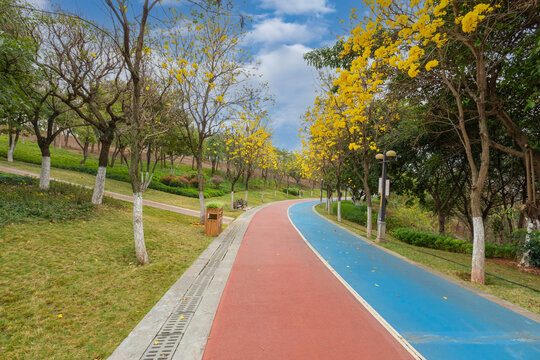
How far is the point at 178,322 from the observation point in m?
3.71

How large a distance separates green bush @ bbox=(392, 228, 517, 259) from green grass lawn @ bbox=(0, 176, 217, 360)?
35.8 ft

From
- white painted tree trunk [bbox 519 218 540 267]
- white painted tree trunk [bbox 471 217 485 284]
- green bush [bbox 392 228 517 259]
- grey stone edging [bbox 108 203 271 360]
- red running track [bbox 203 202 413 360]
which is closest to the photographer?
grey stone edging [bbox 108 203 271 360]

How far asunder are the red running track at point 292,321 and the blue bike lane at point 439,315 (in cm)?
46

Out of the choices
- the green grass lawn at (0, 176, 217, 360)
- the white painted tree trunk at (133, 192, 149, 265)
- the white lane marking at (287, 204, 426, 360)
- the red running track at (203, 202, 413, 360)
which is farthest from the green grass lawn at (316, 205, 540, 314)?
the white painted tree trunk at (133, 192, 149, 265)

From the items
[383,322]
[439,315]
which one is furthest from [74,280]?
[439,315]

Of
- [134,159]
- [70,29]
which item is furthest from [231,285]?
[70,29]

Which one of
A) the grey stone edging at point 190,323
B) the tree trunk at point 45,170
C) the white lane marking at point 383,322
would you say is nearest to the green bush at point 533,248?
the white lane marking at point 383,322

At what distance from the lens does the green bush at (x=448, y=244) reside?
10252mm

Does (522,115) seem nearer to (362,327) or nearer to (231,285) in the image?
(362,327)

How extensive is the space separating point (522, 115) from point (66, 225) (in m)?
16.6

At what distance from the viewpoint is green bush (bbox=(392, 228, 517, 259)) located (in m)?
10.3

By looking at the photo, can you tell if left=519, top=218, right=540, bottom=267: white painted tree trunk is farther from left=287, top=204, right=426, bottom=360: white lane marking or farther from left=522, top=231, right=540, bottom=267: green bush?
left=287, top=204, right=426, bottom=360: white lane marking

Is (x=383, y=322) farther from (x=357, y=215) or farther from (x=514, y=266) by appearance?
(x=357, y=215)

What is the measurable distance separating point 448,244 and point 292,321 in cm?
1070
